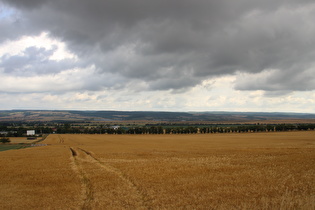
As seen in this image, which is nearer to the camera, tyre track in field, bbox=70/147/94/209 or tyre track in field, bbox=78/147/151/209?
tyre track in field, bbox=78/147/151/209

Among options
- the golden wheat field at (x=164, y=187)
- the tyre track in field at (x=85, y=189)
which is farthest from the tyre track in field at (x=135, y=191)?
the tyre track in field at (x=85, y=189)

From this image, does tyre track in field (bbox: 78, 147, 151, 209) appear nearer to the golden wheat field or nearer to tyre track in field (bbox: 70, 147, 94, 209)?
the golden wheat field

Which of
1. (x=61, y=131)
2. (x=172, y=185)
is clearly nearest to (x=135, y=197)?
(x=172, y=185)

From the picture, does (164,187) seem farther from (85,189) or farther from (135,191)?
(85,189)

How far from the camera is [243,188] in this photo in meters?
20.8

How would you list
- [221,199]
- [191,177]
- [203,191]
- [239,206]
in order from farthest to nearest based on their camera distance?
[191,177], [203,191], [221,199], [239,206]

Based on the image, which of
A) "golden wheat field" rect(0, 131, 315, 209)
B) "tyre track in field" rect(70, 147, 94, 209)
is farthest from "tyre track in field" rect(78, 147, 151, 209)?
"tyre track in field" rect(70, 147, 94, 209)

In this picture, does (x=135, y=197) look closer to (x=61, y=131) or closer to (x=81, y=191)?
(x=81, y=191)

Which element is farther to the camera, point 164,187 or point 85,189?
point 85,189

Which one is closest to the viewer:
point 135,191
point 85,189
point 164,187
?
point 135,191

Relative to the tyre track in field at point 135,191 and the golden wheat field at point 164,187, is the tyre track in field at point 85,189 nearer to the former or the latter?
the golden wheat field at point 164,187

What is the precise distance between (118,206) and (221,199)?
7.05 m

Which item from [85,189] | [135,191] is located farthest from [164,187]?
[85,189]

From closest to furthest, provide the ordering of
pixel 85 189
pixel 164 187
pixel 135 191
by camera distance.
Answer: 1. pixel 135 191
2. pixel 164 187
3. pixel 85 189
